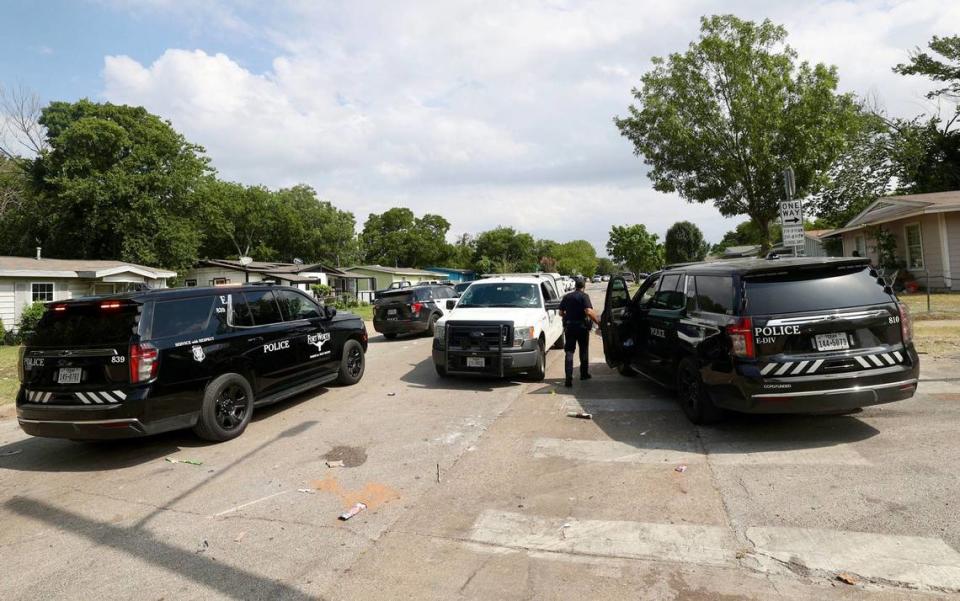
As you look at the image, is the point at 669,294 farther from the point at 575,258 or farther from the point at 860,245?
the point at 575,258

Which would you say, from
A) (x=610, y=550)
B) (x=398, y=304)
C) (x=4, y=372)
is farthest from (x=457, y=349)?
(x=4, y=372)

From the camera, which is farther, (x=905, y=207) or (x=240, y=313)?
(x=905, y=207)

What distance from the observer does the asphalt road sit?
3027 mm

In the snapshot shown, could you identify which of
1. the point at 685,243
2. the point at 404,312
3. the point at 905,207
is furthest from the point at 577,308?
the point at 685,243

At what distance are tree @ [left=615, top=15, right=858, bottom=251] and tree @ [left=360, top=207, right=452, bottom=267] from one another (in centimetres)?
6150

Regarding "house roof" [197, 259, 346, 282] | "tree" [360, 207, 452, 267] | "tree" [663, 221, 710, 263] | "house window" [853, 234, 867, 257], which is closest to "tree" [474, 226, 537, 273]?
"tree" [360, 207, 452, 267]

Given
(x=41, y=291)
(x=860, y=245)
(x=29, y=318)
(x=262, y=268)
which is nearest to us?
(x=29, y=318)

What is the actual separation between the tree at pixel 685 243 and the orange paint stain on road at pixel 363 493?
74650 millimetres

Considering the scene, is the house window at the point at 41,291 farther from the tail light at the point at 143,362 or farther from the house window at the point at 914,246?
the house window at the point at 914,246

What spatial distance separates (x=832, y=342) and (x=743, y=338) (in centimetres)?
78

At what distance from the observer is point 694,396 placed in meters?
5.77

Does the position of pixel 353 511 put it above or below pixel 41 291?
below

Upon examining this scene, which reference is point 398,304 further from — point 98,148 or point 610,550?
point 98,148

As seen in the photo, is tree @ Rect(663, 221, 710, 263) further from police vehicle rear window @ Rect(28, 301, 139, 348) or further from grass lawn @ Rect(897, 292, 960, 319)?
police vehicle rear window @ Rect(28, 301, 139, 348)
